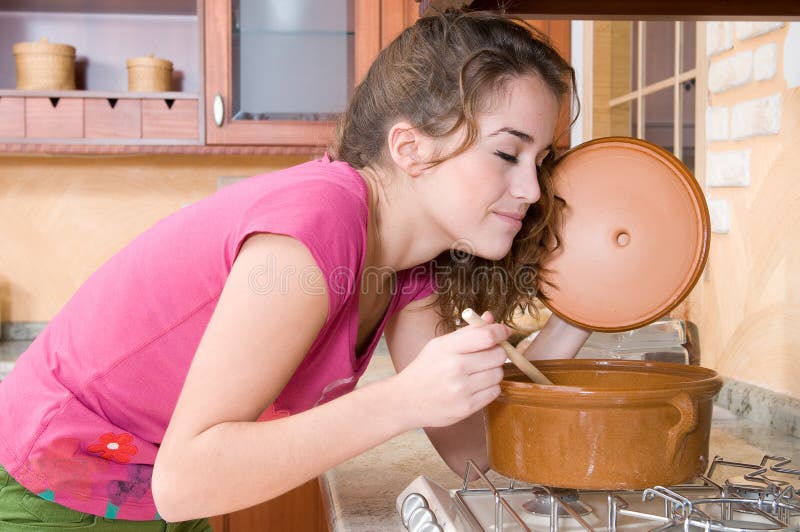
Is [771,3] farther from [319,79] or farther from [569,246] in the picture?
[319,79]

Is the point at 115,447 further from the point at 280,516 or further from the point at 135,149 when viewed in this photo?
the point at 135,149

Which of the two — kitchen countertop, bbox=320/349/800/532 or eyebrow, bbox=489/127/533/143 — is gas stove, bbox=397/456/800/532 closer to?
kitchen countertop, bbox=320/349/800/532

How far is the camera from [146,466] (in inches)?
38.7

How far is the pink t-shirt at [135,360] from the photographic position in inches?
35.0

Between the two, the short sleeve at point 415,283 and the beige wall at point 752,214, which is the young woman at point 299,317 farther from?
the beige wall at point 752,214

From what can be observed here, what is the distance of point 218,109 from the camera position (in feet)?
Result: 7.14

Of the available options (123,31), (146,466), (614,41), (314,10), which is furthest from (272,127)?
(146,466)

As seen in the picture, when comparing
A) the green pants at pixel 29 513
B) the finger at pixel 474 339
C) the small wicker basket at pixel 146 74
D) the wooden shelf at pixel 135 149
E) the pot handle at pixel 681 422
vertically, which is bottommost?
the green pants at pixel 29 513

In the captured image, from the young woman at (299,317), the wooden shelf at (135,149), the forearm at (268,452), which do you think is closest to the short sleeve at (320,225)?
the young woman at (299,317)

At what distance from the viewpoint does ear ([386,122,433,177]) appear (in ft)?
3.14

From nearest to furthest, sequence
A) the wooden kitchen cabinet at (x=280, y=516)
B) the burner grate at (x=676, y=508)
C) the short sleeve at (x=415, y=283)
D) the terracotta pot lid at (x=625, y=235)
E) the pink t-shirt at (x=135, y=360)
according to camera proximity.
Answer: the burner grate at (x=676, y=508) → the pink t-shirt at (x=135, y=360) → the terracotta pot lid at (x=625, y=235) → the short sleeve at (x=415, y=283) → the wooden kitchen cabinet at (x=280, y=516)

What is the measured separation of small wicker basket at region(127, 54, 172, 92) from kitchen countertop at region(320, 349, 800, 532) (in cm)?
133

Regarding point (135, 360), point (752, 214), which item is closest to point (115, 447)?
point (135, 360)

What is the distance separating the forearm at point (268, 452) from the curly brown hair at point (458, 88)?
0.30m
